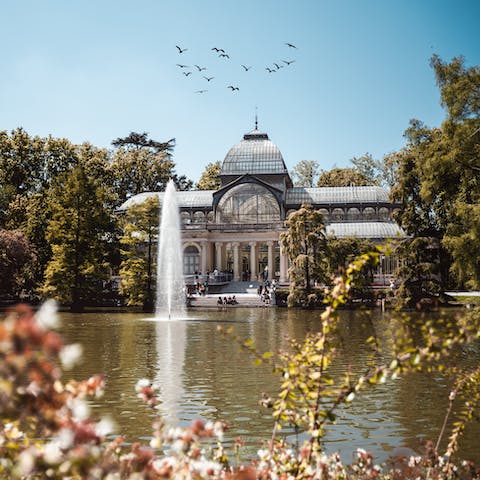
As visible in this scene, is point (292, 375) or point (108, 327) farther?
point (108, 327)

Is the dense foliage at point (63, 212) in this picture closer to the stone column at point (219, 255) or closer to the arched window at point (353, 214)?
the stone column at point (219, 255)

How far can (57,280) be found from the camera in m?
43.9

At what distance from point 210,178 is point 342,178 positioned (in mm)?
18372

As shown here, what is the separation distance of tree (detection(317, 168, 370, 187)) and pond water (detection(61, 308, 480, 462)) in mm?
57844

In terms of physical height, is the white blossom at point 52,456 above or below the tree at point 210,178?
below

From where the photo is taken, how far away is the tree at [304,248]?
144 feet

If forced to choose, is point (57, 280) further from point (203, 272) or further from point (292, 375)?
point (292, 375)

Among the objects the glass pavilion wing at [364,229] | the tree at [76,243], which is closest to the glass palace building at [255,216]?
the glass pavilion wing at [364,229]

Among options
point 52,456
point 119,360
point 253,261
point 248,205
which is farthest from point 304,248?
point 52,456

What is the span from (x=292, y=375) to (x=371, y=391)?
969 cm

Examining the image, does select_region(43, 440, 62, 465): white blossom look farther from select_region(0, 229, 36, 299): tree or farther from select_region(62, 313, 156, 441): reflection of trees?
select_region(0, 229, 36, 299): tree

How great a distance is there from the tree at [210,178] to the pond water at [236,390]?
194ft

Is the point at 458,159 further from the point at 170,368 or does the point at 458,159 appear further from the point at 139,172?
the point at 139,172

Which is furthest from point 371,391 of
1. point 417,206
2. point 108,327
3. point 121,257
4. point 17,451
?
point 121,257
